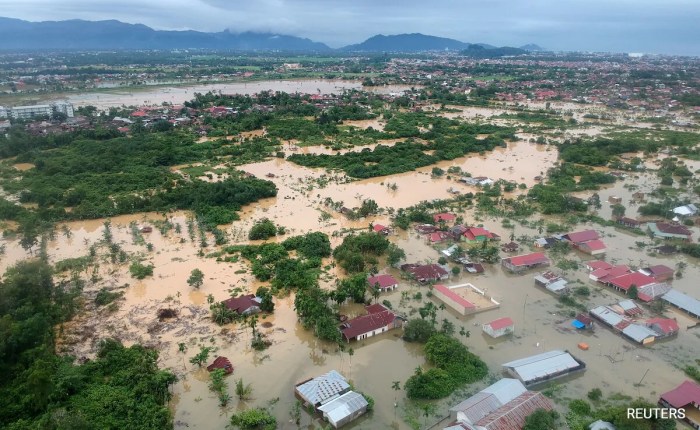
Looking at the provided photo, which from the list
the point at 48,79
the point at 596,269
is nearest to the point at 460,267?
the point at 596,269

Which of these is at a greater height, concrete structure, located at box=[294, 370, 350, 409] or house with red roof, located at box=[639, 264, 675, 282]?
house with red roof, located at box=[639, 264, 675, 282]

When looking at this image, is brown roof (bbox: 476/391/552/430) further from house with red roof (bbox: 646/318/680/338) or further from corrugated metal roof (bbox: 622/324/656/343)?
house with red roof (bbox: 646/318/680/338)

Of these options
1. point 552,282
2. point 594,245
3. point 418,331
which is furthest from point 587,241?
point 418,331

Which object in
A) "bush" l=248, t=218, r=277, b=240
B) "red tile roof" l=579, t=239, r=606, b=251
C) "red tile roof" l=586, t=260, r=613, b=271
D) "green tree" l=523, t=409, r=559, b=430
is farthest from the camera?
"bush" l=248, t=218, r=277, b=240

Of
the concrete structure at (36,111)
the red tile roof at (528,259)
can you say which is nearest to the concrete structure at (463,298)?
the red tile roof at (528,259)

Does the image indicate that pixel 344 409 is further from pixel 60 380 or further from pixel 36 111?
pixel 36 111

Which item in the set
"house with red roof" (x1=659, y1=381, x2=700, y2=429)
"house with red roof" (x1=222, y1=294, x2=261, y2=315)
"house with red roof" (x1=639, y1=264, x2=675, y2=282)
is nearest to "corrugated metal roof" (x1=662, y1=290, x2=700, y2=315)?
"house with red roof" (x1=639, y1=264, x2=675, y2=282)

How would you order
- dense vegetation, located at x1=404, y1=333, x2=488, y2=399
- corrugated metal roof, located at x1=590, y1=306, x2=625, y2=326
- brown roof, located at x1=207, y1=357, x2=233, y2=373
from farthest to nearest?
corrugated metal roof, located at x1=590, y1=306, x2=625, y2=326
brown roof, located at x1=207, y1=357, x2=233, y2=373
dense vegetation, located at x1=404, y1=333, x2=488, y2=399

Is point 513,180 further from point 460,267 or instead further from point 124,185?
point 124,185
